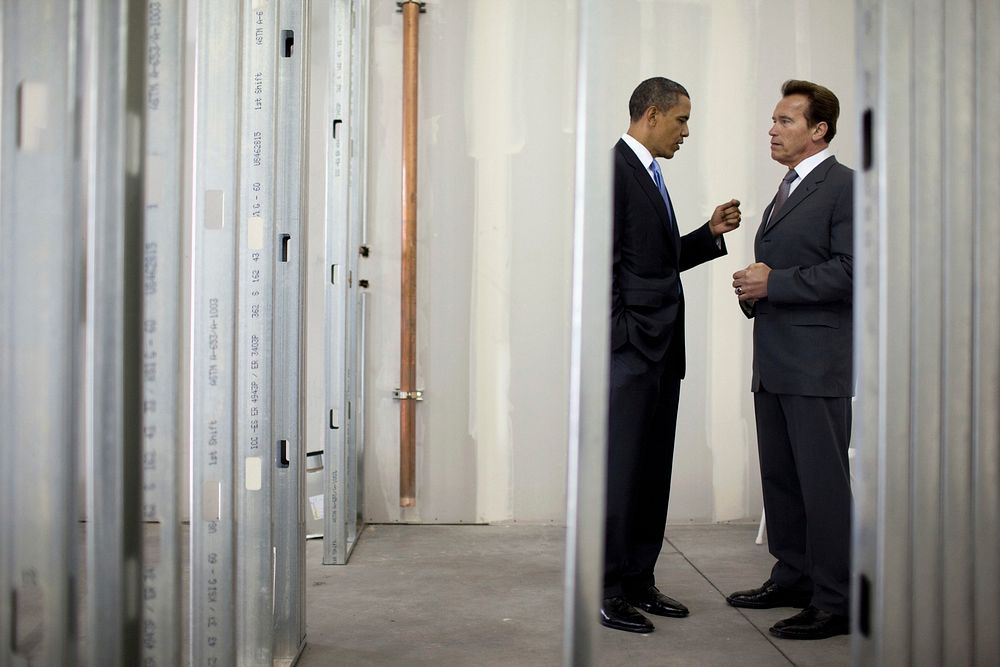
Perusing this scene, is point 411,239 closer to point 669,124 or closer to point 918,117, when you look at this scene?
point 669,124

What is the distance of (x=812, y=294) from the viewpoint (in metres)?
2.45

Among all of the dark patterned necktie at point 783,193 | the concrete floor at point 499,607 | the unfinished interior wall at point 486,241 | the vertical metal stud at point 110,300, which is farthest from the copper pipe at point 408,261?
the vertical metal stud at point 110,300

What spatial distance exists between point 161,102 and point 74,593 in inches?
31.6

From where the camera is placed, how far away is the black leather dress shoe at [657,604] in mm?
2605

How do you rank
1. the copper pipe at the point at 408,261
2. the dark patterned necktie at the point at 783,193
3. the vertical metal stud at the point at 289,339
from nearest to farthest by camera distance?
the vertical metal stud at the point at 289,339 → the dark patterned necktie at the point at 783,193 → the copper pipe at the point at 408,261

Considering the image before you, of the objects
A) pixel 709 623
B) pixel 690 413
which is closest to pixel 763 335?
pixel 709 623

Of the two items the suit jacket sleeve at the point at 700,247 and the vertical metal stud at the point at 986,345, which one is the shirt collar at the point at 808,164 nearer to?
the suit jacket sleeve at the point at 700,247

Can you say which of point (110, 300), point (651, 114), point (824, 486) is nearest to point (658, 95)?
point (651, 114)

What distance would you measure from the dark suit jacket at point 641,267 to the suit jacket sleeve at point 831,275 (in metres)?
0.31

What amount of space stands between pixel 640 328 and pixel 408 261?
159cm

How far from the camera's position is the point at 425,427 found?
12.8 ft

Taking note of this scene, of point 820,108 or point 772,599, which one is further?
point 772,599

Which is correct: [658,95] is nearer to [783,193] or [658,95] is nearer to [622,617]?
[783,193]

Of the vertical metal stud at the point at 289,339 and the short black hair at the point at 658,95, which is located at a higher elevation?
the short black hair at the point at 658,95
